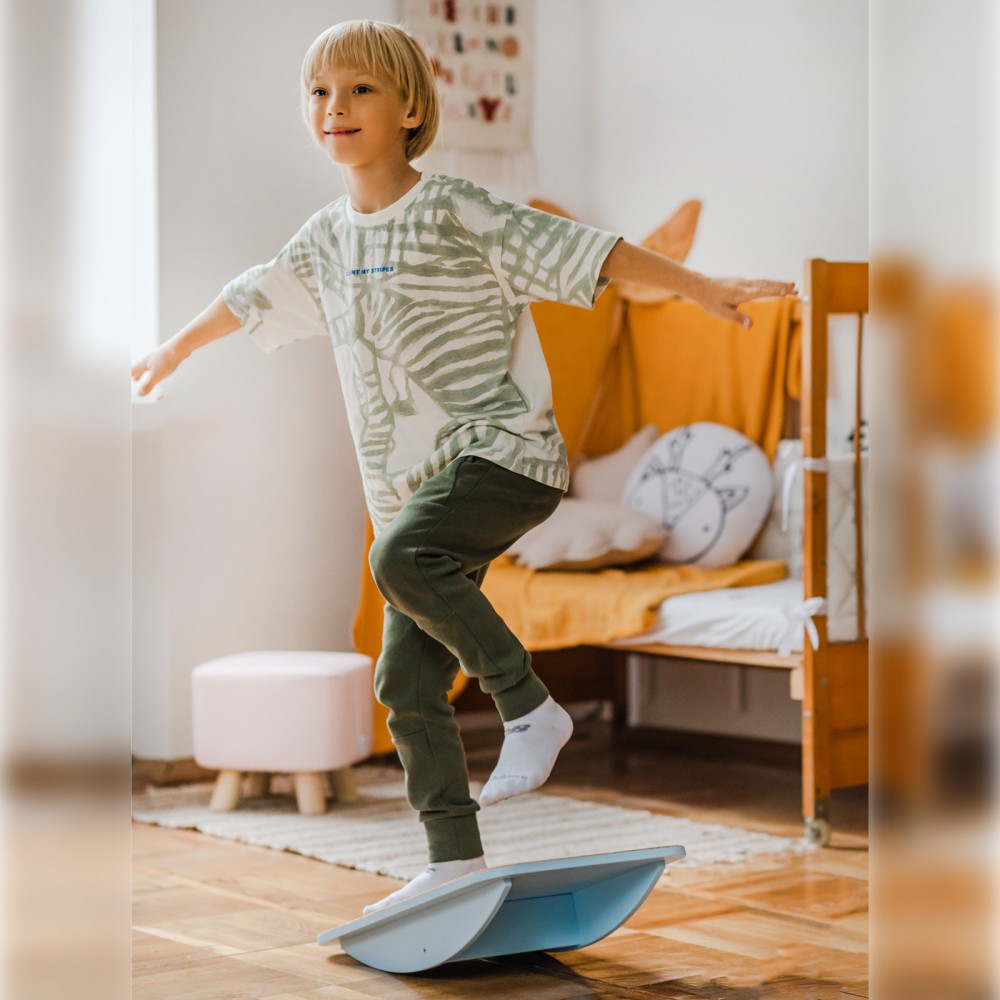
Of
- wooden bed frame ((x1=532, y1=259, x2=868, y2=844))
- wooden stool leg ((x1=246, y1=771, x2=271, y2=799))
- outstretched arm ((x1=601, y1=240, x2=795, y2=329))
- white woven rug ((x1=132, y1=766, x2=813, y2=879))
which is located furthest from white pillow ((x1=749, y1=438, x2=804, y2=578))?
outstretched arm ((x1=601, y1=240, x2=795, y2=329))

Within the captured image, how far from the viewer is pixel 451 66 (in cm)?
357

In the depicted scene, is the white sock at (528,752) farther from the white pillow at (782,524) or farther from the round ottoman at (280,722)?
the white pillow at (782,524)

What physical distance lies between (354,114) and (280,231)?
1.62 m

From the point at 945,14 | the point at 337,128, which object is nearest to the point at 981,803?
the point at 945,14

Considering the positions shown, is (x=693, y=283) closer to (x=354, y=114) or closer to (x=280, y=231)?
(x=354, y=114)

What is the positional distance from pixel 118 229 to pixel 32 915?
37 centimetres

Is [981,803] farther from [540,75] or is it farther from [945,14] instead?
[540,75]

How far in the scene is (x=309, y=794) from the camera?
9.46ft

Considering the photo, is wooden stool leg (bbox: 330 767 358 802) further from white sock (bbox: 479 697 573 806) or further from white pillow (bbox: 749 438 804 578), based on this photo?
white sock (bbox: 479 697 573 806)

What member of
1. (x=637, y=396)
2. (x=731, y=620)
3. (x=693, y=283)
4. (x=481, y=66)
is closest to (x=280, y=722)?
(x=731, y=620)

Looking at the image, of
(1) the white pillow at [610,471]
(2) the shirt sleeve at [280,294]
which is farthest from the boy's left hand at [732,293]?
(1) the white pillow at [610,471]

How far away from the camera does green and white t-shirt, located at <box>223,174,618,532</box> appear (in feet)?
5.57

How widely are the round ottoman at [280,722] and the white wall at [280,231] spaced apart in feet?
0.79

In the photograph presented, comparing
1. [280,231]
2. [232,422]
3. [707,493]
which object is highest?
[280,231]
